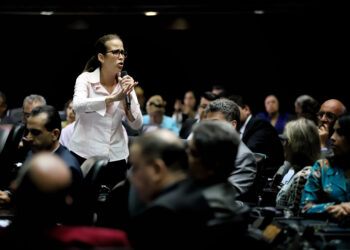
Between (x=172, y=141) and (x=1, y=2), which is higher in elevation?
(x=1, y=2)

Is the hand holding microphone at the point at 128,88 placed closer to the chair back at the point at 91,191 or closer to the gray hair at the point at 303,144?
the chair back at the point at 91,191

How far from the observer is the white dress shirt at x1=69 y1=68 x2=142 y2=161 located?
3723 mm

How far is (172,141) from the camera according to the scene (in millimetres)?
2105

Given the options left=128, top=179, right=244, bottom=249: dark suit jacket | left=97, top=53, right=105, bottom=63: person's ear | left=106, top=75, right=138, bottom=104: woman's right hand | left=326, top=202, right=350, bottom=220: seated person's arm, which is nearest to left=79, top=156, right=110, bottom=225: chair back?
left=106, top=75, right=138, bottom=104: woman's right hand

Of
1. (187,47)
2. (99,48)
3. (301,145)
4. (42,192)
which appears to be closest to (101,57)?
(99,48)

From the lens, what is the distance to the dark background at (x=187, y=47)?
9055 millimetres

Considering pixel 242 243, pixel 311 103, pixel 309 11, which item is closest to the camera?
pixel 242 243

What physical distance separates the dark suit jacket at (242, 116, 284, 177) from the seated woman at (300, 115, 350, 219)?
7.51 feet

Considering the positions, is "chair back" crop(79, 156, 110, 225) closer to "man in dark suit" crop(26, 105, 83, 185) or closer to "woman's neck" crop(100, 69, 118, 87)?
"man in dark suit" crop(26, 105, 83, 185)

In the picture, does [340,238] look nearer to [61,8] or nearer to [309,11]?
[309,11]

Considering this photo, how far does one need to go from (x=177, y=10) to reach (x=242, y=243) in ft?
24.4

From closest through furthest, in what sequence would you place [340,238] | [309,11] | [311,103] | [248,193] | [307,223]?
[340,238] < [307,223] < [248,193] < [311,103] < [309,11]

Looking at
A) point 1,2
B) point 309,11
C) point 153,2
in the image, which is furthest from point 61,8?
point 309,11

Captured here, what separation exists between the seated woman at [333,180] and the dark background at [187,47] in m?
6.09
